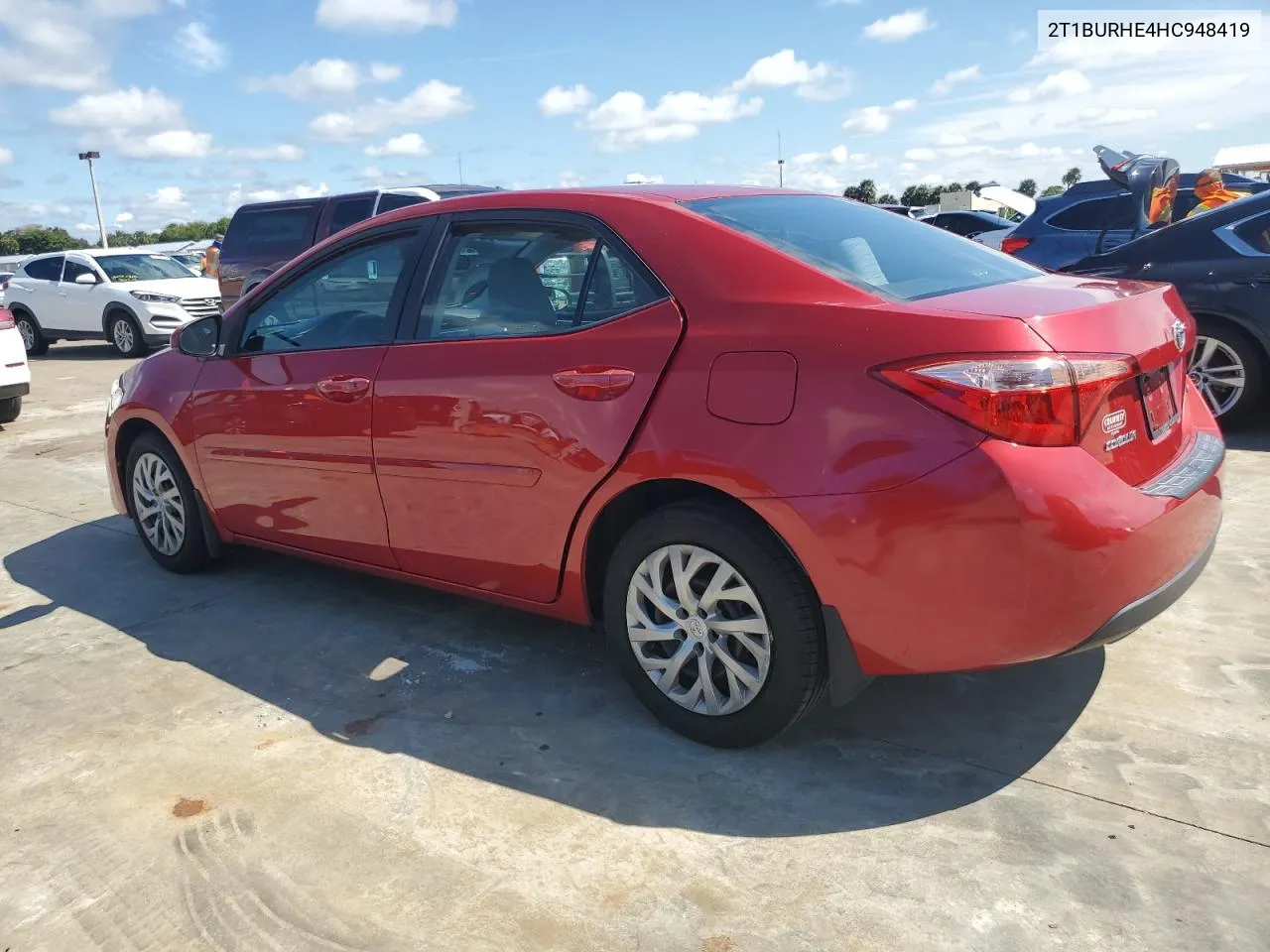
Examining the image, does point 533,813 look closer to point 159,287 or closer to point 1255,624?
point 1255,624

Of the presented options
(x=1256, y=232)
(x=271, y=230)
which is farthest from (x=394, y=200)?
(x=1256, y=232)

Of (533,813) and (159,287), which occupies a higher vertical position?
(159,287)

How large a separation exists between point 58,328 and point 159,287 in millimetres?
2532

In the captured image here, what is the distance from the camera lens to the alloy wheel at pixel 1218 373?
20.1 ft

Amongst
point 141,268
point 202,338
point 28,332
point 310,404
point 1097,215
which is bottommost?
point 310,404

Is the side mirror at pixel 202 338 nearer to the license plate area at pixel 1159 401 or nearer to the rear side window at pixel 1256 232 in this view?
the license plate area at pixel 1159 401

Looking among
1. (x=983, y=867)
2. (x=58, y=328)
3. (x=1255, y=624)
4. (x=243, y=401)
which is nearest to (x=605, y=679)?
(x=983, y=867)

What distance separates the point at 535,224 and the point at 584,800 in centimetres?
183

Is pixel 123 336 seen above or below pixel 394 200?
below

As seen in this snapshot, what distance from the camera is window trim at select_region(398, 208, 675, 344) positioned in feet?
10.0

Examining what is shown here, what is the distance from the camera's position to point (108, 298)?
15.4 meters

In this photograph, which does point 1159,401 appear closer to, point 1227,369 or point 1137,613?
point 1137,613

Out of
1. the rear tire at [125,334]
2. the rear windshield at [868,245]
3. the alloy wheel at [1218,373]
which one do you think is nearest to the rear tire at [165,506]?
the rear windshield at [868,245]

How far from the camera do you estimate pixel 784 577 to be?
2.75 metres
